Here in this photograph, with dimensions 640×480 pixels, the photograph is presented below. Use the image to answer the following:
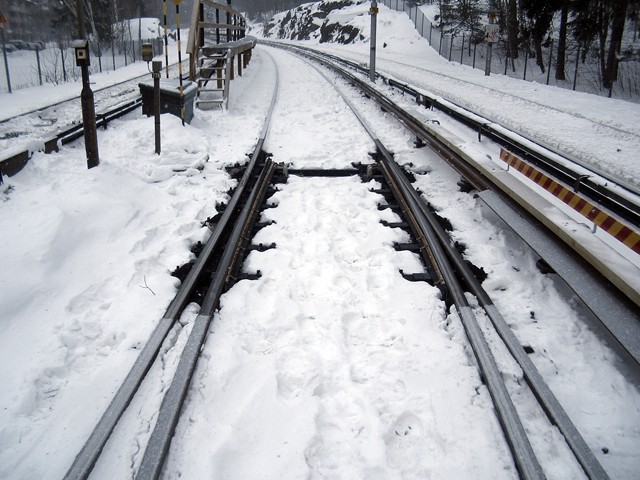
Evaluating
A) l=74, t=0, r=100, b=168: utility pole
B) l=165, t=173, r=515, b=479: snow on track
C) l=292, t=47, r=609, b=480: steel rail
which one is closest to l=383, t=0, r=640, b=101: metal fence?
l=292, t=47, r=609, b=480: steel rail

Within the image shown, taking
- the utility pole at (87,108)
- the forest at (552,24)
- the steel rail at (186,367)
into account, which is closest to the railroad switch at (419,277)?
the steel rail at (186,367)

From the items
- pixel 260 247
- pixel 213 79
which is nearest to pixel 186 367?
pixel 260 247

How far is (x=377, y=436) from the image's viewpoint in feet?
8.09

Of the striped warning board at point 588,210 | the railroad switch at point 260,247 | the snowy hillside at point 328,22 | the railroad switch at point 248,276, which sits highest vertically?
the snowy hillside at point 328,22

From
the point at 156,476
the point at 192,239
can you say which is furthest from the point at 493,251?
the point at 156,476

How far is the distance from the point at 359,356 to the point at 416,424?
608 mm

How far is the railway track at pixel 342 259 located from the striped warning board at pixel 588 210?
0.58m

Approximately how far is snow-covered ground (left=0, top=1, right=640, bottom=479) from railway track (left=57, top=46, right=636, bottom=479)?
74mm

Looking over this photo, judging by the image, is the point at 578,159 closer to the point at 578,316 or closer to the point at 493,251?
the point at 493,251

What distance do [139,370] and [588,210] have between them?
413cm

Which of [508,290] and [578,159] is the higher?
[578,159]

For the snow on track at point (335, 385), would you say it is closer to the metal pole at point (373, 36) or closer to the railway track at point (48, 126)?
the railway track at point (48, 126)

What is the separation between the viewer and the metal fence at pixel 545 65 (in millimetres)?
19719

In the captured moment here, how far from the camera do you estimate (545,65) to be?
27.5m
